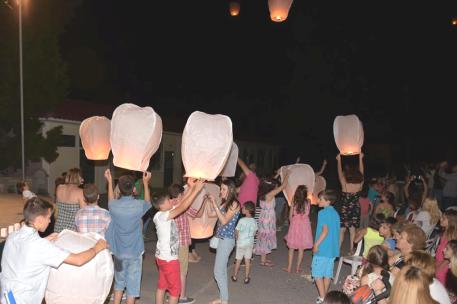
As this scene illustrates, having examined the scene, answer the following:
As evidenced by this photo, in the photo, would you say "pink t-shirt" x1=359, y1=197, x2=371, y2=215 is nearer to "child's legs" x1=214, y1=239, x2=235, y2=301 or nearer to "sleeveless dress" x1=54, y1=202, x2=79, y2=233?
"child's legs" x1=214, y1=239, x2=235, y2=301

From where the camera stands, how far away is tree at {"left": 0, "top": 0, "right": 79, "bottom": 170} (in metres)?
14.6

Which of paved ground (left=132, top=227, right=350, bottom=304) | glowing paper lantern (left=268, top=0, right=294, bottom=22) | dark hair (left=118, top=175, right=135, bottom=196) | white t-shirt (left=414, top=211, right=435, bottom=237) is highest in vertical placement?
glowing paper lantern (left=268, top=0, right=294, bottom=22)

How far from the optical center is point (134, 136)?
471 cm

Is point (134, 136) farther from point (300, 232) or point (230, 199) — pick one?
point (300, 232)

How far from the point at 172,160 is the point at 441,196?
45.5 ft

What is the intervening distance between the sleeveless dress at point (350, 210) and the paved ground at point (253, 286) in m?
0.95

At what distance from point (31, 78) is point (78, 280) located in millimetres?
13621

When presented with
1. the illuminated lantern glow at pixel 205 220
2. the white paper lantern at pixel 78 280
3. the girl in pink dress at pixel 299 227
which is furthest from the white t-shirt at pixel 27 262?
the girl in pink dress at pixel 299 227

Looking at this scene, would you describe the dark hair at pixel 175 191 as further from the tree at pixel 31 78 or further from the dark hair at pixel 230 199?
the tree at pixel 31 78

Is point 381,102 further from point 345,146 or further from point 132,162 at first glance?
point 132,162

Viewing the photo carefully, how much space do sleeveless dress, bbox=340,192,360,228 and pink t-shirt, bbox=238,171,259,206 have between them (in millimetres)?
1841

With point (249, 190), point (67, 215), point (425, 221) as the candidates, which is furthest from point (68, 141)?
point (425, 221)

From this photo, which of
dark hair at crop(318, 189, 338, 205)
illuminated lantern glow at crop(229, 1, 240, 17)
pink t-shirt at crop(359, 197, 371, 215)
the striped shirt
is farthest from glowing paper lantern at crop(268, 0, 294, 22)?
pink t-shirt at crop(359, 197, 371, 215)

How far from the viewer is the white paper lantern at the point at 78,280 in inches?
Result: 128
